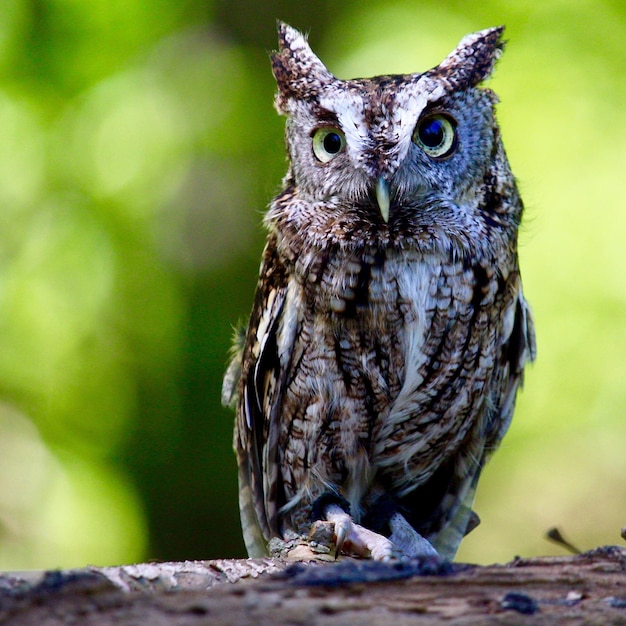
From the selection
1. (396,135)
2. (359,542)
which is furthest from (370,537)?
(396,135)

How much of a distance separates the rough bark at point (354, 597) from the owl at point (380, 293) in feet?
2.74

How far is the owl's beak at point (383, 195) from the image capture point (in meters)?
2.45

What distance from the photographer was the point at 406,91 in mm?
2607

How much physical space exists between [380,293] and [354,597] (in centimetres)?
140

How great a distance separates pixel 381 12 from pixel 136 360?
320 centimetres

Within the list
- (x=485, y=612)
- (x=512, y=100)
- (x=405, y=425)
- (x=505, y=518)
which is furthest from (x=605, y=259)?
(x=485, y=612)

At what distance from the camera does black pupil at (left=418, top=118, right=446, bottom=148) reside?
2676mm

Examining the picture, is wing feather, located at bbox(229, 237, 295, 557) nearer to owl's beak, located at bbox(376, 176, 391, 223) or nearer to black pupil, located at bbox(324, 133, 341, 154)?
black pupil, located at bbox(324, 133, 341, 154)

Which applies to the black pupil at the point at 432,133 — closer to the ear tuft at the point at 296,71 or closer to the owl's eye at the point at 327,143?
the owl's eye at the point at 327,143

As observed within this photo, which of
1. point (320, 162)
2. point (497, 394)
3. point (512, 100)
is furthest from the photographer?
point (512, 100)

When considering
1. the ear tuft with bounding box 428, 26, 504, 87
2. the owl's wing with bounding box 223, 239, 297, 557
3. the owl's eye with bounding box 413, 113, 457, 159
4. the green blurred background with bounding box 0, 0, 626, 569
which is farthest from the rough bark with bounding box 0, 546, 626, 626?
the green blurred background with bounding box 0, 0, 626, 569

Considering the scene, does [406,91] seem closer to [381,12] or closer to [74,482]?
[381,12]

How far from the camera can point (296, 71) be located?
2898 mm

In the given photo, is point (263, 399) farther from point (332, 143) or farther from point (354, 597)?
point (354, 597)
